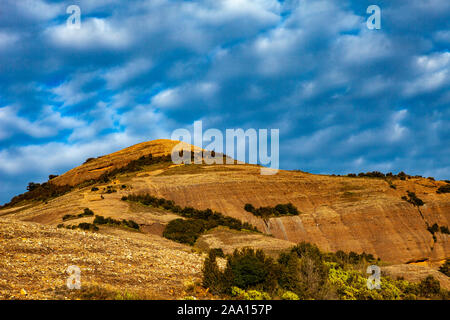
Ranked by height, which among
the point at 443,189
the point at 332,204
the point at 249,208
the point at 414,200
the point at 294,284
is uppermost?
the point at 443,189

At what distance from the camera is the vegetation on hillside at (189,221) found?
102 ft

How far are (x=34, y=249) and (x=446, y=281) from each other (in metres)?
19.4

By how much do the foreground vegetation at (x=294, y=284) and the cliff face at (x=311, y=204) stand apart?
1985 cm

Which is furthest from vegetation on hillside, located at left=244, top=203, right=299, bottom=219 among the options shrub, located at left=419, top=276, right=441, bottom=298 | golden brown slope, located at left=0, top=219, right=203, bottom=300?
shrub, located at left=419, top=276, right=441, bottom=298

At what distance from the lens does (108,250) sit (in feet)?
59.4

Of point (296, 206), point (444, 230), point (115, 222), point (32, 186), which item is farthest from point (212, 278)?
point (32, 186)

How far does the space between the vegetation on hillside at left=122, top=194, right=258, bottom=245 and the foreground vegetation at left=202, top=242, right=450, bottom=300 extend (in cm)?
1417

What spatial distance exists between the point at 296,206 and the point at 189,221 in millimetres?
15006

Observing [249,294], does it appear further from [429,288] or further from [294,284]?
[429,288]

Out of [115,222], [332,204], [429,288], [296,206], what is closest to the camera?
[429,288]

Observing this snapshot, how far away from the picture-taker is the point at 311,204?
147ft

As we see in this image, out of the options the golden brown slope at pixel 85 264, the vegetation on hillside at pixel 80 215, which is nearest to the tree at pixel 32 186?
the vegetation on hillside at pixel 80 215
